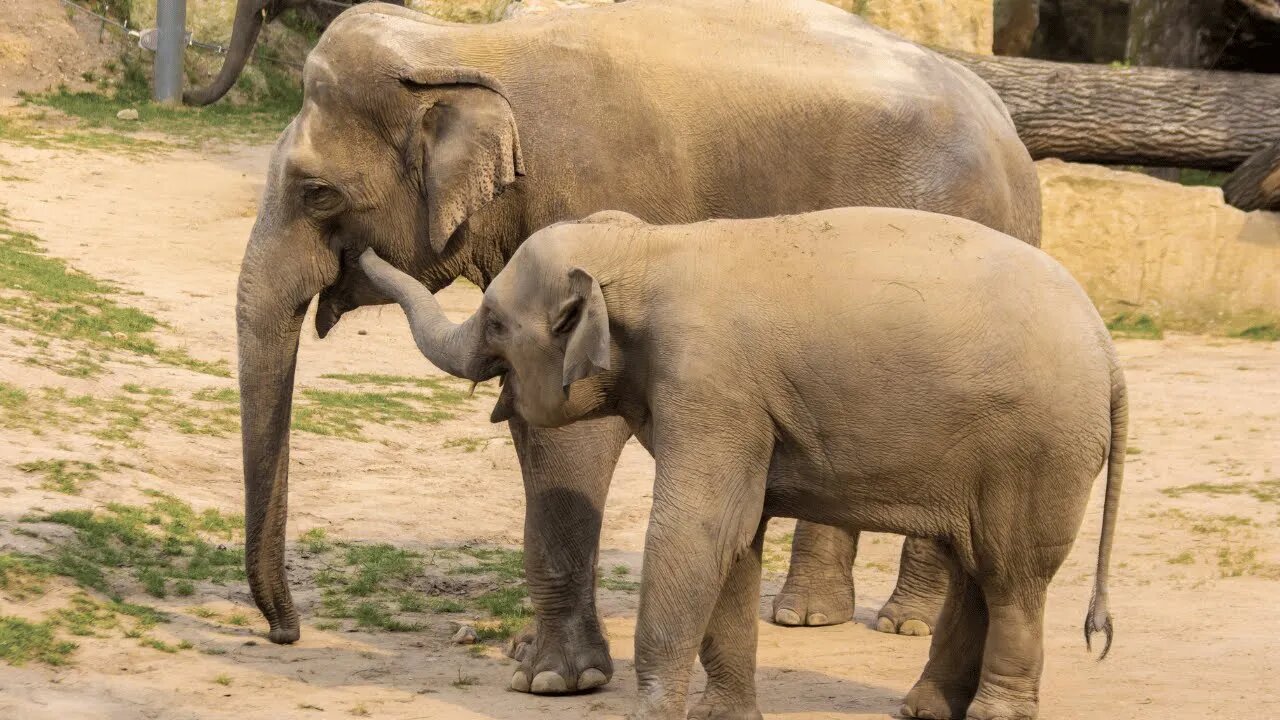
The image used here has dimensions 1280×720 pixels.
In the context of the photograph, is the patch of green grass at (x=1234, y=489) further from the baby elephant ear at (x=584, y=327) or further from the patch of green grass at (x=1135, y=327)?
the baby elephant ear at (x=584, y=327)

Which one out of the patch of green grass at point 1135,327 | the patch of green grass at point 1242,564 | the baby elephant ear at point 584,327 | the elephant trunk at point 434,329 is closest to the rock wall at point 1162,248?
the patch of green grass at point 1135,327

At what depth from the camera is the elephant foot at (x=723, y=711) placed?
524 centimetres

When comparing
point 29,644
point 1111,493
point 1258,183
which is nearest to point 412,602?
point 29,644

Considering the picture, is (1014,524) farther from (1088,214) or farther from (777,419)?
(1088,214)

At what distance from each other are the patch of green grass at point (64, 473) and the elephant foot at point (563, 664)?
231cm

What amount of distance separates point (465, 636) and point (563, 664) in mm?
714

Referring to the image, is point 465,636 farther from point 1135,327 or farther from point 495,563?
point 1135,327

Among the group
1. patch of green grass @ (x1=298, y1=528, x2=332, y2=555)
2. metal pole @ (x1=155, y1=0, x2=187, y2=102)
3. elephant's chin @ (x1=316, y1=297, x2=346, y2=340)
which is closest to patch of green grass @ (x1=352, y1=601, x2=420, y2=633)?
patch of green grass @ (x1=298, y1=528, x2=332, y2=555)

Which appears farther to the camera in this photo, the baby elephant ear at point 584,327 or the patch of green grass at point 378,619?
the patch of green grass at point 378,619

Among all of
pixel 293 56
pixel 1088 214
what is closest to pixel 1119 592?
pixel 1088 214

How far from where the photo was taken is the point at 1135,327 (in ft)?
43.9

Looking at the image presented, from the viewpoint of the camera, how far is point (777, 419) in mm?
4930

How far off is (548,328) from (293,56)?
14.7 metres

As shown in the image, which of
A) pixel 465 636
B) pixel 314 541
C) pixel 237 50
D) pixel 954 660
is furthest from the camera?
pixel 237 50
